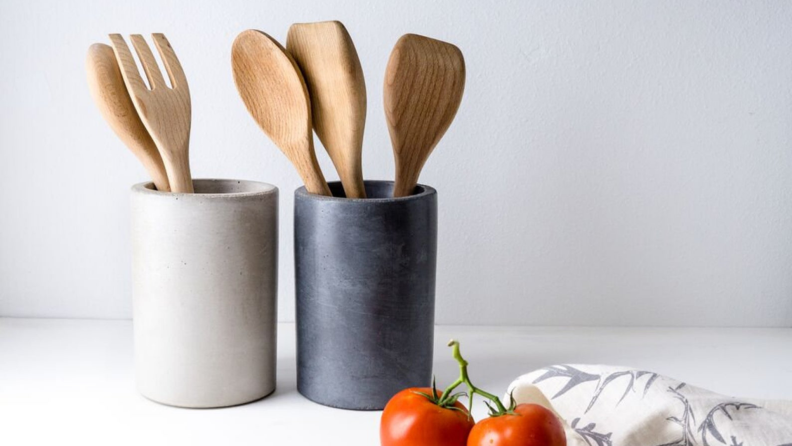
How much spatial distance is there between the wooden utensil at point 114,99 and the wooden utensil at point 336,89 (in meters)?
0.14

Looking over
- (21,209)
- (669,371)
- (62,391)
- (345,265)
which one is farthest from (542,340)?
(21,209)

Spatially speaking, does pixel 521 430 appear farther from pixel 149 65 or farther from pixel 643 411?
pixel 149 65

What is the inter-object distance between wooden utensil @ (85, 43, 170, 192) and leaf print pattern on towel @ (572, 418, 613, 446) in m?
0.43

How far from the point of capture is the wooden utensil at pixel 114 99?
2.47 feet

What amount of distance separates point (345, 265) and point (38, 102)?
46 centimetres

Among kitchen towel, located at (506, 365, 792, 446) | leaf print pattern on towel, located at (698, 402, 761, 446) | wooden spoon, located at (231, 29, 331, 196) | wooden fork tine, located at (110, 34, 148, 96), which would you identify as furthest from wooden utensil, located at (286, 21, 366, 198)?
leaf print pattern on towel, located at (698, 402, 761, 446)

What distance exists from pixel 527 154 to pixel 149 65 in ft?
1.44

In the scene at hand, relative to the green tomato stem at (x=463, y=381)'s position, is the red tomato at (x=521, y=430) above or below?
below

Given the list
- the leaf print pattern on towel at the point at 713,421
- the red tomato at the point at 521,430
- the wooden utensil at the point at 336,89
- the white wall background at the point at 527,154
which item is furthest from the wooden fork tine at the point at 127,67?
the leaf print pattern on towel at the point at 713,421

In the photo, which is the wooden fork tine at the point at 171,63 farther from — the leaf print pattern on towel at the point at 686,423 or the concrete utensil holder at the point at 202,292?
the leaf print pattern on towel at the point at 686,423

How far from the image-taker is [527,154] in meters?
1.03

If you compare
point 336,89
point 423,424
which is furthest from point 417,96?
point 423,424

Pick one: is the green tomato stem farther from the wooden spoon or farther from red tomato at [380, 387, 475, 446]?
the wooden spoon

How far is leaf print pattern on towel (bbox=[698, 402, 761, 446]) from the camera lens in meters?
0.64
